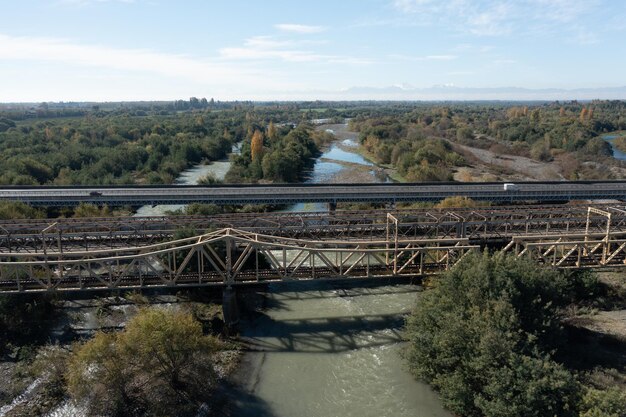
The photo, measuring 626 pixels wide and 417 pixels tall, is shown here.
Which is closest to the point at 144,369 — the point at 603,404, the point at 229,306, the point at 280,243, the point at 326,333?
the point at 229,306

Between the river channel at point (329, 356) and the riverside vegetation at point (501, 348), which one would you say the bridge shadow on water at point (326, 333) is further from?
the riverside vegetation at point (501, 348)

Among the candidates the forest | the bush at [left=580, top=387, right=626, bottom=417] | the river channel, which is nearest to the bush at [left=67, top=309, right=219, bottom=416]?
the river channel

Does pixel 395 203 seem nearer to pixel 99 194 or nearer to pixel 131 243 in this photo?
pixel 131 243

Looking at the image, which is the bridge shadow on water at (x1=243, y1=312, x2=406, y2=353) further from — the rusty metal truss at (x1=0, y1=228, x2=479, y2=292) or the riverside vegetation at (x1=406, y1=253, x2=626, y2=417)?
the riverside vegetation at (x1=406, y1=253, x2=626, y2=417)

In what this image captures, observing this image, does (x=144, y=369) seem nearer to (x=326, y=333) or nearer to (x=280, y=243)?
(x=326, y=333)

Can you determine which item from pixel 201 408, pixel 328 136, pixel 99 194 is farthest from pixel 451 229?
pixel 328 136

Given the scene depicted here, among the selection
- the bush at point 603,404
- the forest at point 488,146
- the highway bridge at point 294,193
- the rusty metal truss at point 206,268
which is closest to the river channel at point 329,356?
the rusty metal truss at point 206,268
